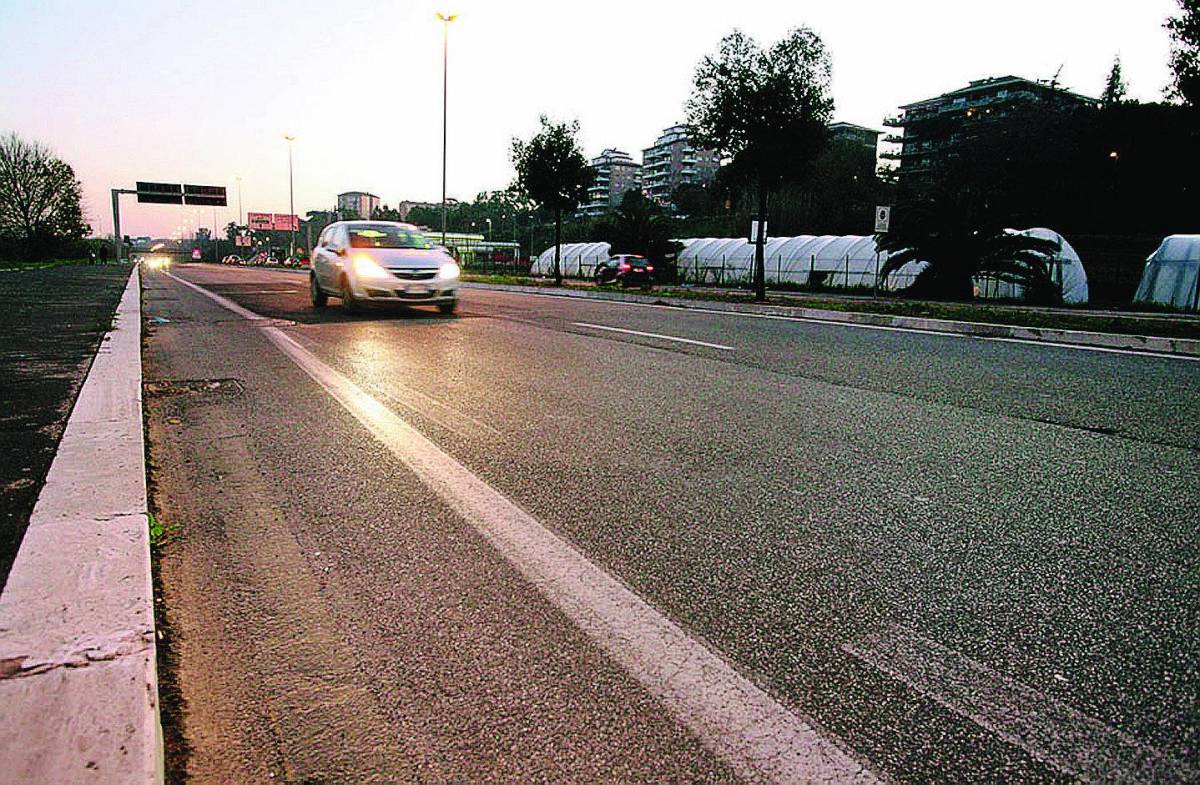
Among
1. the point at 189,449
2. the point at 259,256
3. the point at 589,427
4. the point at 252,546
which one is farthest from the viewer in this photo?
the point at 259,256

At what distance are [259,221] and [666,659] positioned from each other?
461ft

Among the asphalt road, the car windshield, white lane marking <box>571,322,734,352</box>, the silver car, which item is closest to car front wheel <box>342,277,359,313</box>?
the silver car

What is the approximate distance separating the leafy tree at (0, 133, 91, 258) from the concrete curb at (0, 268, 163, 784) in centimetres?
7201

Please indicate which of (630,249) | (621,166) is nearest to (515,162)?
Result: (630,249)

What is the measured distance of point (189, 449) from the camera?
3957 millimetres

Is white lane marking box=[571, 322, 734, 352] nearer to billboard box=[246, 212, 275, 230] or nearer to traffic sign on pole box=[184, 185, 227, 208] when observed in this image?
traffic sign on pole box=[184, 185, 227, 208]

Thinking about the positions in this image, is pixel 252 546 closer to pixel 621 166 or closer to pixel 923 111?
pixel 923 111

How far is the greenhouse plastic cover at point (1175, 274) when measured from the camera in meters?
22.4

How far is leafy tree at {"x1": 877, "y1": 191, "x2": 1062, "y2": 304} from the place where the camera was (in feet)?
80.0

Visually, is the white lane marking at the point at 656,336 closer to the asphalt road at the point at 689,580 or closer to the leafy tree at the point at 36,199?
the asphalt road at the point at 689,580

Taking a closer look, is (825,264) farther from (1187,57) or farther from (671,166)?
(671,166)

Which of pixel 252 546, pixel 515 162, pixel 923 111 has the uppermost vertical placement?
pixel 923 111

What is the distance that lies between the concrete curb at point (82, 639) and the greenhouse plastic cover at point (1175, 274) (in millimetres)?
26967

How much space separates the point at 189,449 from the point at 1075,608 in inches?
156
